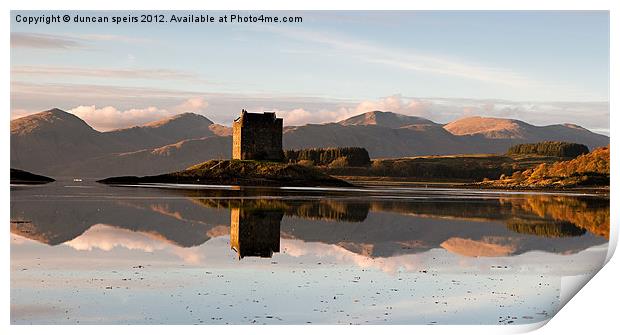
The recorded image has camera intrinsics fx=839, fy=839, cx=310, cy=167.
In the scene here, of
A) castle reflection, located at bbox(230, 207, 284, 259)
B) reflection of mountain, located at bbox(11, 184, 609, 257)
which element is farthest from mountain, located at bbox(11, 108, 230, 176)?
castle reflection, located at bbox(230, 207, 284, 259)

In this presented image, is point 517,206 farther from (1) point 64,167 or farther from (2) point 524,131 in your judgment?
(1) point 64,167

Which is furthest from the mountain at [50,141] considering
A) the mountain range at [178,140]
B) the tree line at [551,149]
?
the tree line at [551,149]

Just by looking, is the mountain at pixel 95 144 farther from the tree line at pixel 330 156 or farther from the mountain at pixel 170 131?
the tree line at pixel 330 156

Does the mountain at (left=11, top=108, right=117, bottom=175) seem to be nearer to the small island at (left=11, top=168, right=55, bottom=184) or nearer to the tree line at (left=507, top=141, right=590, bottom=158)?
the small island at (left=11, top=168, right=55, bottom=184)

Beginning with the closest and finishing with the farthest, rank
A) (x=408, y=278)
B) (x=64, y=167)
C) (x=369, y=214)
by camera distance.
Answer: (x=408, y=278), (x=369, y=214), (x=64, y=167)

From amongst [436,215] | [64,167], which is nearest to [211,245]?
[436,215]

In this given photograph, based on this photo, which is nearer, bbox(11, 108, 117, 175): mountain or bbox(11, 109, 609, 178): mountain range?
bbox(11, 108, 117, 175): mountain

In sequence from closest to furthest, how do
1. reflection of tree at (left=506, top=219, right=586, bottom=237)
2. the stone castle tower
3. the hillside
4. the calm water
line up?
the calm water, reflection of tree at (left=506, top=219, right=586, bottom=237), the hillside, the stone castle tower
